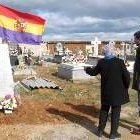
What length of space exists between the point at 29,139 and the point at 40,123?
3.98 ft

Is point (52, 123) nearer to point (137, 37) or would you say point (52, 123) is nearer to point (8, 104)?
point (8, 104)

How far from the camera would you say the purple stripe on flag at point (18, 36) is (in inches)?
430

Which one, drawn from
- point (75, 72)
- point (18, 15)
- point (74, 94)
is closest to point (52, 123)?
point (18, 15)

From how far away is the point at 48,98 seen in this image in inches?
513

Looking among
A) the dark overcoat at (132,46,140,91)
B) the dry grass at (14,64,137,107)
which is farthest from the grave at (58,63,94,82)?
the dark overcoat at (132,46,140,91)

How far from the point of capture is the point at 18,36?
11.1 m

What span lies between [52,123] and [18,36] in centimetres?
284

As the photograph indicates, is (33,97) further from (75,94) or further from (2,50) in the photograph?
(2,50)

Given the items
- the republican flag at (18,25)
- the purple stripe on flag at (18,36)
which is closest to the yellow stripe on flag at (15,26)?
the republican flag at (18,25)

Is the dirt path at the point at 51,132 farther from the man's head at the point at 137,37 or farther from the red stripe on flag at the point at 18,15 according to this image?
the red stripe on flag at the point at 18,15

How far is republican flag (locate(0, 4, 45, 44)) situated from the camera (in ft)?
35.6

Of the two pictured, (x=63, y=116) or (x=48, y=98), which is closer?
(x=63, y=116)

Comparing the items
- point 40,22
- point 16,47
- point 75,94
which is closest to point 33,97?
point 75,94

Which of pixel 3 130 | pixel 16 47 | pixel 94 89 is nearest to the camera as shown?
pixel 3 130
